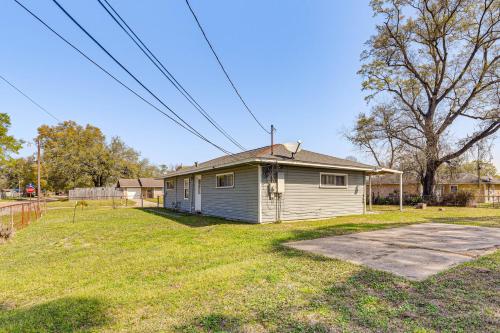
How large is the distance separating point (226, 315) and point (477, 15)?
27793 millimetres

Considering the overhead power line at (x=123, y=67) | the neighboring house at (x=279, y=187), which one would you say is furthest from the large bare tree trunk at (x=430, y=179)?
the overhead power line at (x=123, y=67)

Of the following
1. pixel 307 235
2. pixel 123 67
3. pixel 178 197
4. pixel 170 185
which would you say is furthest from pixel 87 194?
pixel 123 67

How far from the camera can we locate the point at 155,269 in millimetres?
4746

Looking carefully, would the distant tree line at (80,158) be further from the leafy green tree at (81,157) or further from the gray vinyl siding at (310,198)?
the gray vinyl siding at (310,198)

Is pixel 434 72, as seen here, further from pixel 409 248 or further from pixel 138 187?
pixel 138 187

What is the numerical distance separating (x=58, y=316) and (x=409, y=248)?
6333 mm

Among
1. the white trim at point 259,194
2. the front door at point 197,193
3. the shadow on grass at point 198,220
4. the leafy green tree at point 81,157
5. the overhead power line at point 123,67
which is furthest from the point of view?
the leafy green tree at point 81,157

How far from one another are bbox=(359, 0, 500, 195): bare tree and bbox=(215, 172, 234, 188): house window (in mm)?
17998

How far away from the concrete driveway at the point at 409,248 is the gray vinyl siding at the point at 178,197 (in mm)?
10479

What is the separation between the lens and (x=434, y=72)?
76.4 ft

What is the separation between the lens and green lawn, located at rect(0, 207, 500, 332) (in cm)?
282

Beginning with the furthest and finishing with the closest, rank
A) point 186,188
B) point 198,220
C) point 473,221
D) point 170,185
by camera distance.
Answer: point 170,185 < point 186,188 < point 198,220 < point 473,221

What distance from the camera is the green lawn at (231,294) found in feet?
9.27

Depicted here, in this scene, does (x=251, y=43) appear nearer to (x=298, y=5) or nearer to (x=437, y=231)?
(x=298, y=5)
